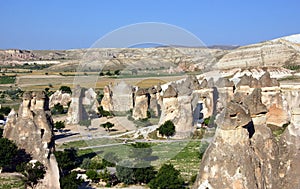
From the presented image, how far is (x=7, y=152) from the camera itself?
20.9 metres

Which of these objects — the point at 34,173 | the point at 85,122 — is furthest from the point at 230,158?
the point at 85,122

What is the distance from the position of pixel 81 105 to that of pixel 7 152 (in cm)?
2110

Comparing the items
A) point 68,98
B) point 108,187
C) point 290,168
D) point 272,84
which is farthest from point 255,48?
point 290,168

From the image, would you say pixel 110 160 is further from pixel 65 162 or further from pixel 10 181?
pixel 10 181

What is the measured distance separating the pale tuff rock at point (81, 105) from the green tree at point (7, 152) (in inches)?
757

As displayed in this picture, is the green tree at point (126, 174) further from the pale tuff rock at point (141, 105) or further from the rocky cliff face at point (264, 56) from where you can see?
the rocky cliff face at point (264, 56)

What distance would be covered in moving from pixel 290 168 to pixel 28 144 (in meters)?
12.1

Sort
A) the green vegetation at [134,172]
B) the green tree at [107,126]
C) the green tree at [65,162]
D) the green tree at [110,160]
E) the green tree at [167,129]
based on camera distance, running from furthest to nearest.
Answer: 1. the green tree at [107,126]
2. the green tree at [167,129]
3. the green tree at [110,160]
4. the green tree at [65,162]
5. the green vegetation at [134,172]

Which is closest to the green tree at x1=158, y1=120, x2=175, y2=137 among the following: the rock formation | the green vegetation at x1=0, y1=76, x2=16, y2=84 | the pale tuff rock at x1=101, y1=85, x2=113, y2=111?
the rock formation

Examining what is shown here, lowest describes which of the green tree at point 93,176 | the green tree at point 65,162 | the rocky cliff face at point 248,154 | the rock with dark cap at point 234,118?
the green tree at point 93,176

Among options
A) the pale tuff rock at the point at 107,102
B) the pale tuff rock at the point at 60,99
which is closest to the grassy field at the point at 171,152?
the pale tuff rock at the point at 107,102

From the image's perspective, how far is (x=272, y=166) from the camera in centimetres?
1144

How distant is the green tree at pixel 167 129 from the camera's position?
31.2 meters

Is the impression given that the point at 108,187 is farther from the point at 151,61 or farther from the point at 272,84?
the point at 151,61
